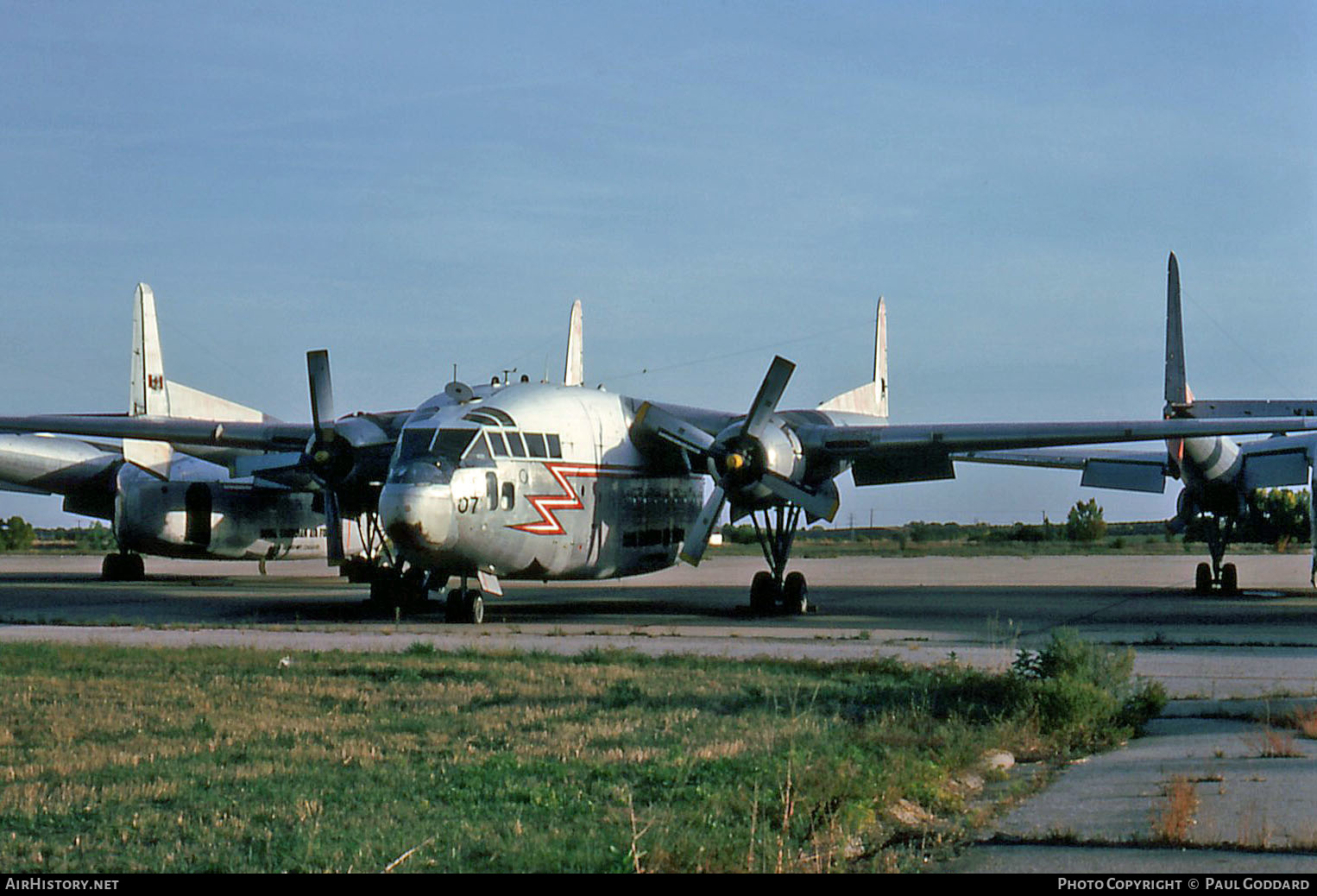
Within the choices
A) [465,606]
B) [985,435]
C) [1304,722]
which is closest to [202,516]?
[465,606]

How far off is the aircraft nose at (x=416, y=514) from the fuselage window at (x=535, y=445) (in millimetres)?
2449

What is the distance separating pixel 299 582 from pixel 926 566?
22.3 metres

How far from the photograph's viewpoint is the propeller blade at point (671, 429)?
24.8m

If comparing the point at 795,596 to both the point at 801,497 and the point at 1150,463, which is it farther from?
the point at 1150,463

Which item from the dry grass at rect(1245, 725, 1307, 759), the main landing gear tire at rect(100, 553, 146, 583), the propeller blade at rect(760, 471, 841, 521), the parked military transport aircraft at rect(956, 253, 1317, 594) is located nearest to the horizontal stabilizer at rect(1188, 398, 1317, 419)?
the parked military transport aircraft at rect(956, 253, 1317, 594)

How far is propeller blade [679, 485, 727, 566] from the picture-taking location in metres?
24.0

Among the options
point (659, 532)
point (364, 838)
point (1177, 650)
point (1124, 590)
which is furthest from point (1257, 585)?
point (364, 838)

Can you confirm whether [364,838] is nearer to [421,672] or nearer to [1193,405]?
[421,672]

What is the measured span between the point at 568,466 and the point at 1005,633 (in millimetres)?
8053

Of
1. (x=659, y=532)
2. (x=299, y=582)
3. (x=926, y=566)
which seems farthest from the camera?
(x=926, y=566)

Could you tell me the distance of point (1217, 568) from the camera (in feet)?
106

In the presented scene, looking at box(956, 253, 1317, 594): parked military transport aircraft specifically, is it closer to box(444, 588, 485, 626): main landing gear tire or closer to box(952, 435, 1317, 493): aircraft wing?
box(952, 435, 1317, 493): aircraft wing

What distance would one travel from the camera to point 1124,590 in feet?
108

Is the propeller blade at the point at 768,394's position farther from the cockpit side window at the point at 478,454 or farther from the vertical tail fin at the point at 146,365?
the vertical tail fin at the point at 146,365
